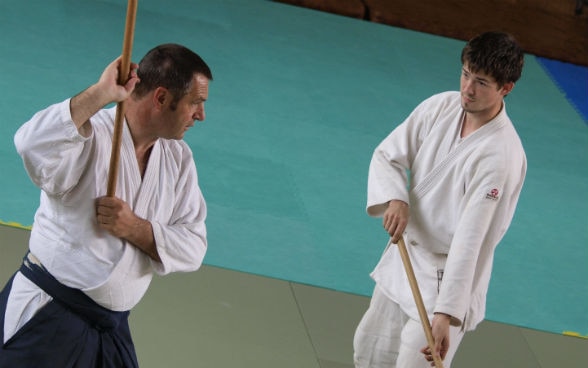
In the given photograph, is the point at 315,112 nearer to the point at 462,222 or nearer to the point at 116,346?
the point at 462,222

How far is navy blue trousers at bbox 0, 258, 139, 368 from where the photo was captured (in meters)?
3.27

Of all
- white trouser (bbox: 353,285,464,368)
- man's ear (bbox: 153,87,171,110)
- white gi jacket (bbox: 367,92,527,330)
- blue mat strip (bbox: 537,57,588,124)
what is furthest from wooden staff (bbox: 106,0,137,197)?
blue mat strip (bbox: 537,57,588,124)

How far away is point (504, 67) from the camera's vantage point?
3.86 meters

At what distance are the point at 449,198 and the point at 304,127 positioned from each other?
11.9 feet

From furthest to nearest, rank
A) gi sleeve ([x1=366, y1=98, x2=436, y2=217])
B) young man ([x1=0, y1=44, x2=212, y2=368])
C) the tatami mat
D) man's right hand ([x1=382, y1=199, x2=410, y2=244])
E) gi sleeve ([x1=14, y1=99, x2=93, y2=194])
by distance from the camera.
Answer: the tatami mat
gi sleeve ([x1=366, y1=98, x2=436, y2=217])
man's right hand ([x1=382, y1=199, x2=410, y2=244])
young man ([x1=0, y1=44, x2=212, y2=368])
gi sleeve ([x1=14, y1=99, x2=93, y2=194])

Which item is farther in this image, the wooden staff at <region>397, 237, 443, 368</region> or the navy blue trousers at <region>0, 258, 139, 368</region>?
the wooden staff at <region>397, 237, 443, 368</region>

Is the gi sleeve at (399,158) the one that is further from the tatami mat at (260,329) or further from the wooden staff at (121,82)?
the wooden staff at (121,82)

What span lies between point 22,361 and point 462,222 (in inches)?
69.1

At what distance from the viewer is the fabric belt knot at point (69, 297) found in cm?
328

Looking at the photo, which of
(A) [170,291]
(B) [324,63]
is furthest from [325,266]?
(B) [324,63]

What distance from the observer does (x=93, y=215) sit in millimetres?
3223

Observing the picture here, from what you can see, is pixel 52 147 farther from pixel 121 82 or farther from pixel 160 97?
pixel 160 97

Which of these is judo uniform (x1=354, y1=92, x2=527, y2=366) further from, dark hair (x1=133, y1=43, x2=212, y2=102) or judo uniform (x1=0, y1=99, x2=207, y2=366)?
dark hair (x1=133, y1=43, x2=212, y2=102)

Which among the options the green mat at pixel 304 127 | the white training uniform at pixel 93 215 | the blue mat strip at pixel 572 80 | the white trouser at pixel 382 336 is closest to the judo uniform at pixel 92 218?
the white training uniform at pixel 93 215
